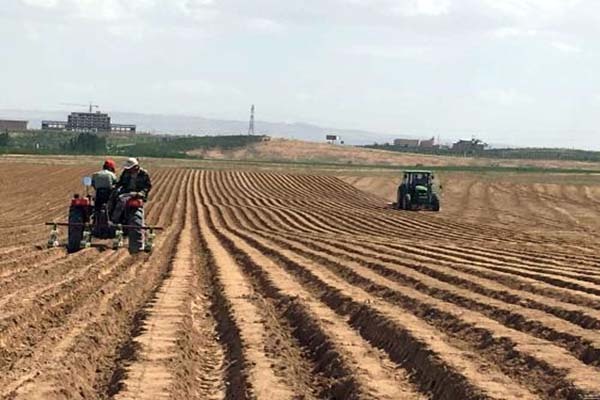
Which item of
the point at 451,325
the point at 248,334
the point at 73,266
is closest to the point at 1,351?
the point at 248,334

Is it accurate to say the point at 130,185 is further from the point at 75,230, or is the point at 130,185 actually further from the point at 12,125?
the point at 12,125

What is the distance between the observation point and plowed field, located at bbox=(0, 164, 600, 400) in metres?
6.20

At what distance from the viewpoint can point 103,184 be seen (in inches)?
581

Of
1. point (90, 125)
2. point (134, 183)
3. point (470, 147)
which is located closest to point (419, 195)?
point (134, 183)

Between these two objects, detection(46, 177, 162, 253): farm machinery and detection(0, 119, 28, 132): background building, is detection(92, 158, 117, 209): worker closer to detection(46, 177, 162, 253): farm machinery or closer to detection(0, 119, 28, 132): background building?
detection(46, 177, 162, 253): farm machinery

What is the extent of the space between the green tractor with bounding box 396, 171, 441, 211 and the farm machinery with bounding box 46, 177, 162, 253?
66.7 ft

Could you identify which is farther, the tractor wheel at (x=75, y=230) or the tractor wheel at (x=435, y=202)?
the tractor wheel at (x=435, y=202)

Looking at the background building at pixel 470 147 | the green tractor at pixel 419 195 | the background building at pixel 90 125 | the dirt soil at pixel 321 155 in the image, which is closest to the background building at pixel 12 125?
the background building at pixel 90 125

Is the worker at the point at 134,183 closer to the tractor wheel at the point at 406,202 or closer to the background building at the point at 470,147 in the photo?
the tractor wheel at the point at 406,202

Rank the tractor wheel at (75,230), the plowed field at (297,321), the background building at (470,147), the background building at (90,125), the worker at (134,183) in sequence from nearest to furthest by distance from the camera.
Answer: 1. the plowed field at (297,321)
2. the tractor wheel at (75,230)
3. the worker at (134,183)
4. the background building at (470,147)
5. the background building at (90,125)

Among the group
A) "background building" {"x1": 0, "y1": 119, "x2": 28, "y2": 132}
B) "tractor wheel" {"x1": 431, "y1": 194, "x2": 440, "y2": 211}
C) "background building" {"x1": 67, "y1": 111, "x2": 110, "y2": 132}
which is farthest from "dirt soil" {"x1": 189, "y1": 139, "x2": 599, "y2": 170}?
"background building" {"x1": 0, "y1": 119, "x2": 28, "y2": 132}

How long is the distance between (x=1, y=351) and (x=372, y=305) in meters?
3.74

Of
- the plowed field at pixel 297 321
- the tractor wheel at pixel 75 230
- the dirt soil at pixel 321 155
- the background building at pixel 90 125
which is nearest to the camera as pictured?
the plowed field at pixel 297 321

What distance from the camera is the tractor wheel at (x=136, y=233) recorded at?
14234 mm
